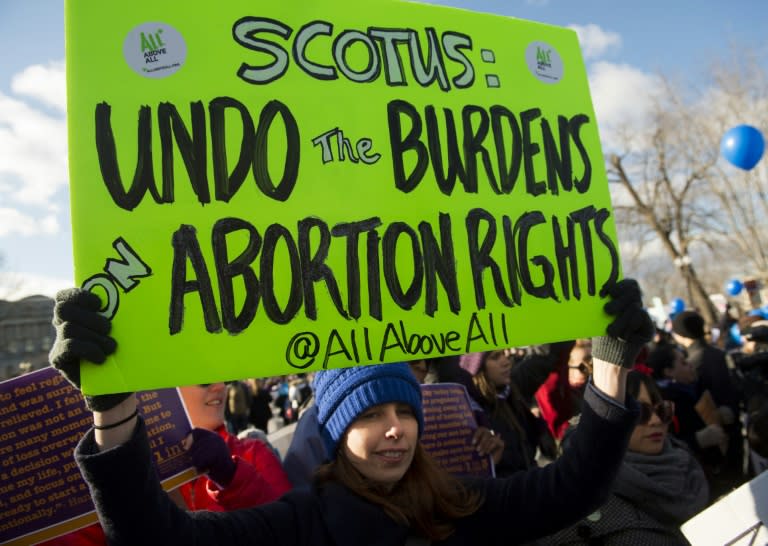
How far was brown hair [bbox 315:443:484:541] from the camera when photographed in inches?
67.7

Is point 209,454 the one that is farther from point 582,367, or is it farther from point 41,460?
point 582,367

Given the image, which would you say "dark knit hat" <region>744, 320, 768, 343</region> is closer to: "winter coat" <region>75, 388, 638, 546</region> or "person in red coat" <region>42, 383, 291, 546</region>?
"winter coat" <region>75, 388, 638, 546</region>

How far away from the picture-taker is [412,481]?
6.02 feet

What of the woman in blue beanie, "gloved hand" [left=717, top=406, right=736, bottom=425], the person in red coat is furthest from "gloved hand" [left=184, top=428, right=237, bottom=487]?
"gloved hand" [left=717, top=406, right=736, bottom=425]

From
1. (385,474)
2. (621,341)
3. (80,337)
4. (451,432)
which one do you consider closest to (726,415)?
(451,432)

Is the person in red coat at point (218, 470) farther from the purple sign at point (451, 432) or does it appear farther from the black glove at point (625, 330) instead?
the black glove at point (625, 330)

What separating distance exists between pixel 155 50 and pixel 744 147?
9.66 meters

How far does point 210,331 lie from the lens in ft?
4.93

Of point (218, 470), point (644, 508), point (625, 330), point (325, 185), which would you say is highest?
point (325, 185)

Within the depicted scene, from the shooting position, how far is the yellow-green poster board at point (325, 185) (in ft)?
4.87

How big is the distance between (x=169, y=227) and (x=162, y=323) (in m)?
0.24

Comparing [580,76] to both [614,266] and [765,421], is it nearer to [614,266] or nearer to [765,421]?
[614,266]

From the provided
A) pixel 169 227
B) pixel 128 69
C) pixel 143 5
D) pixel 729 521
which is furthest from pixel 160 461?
pixel 729 521

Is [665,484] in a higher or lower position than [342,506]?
lower
